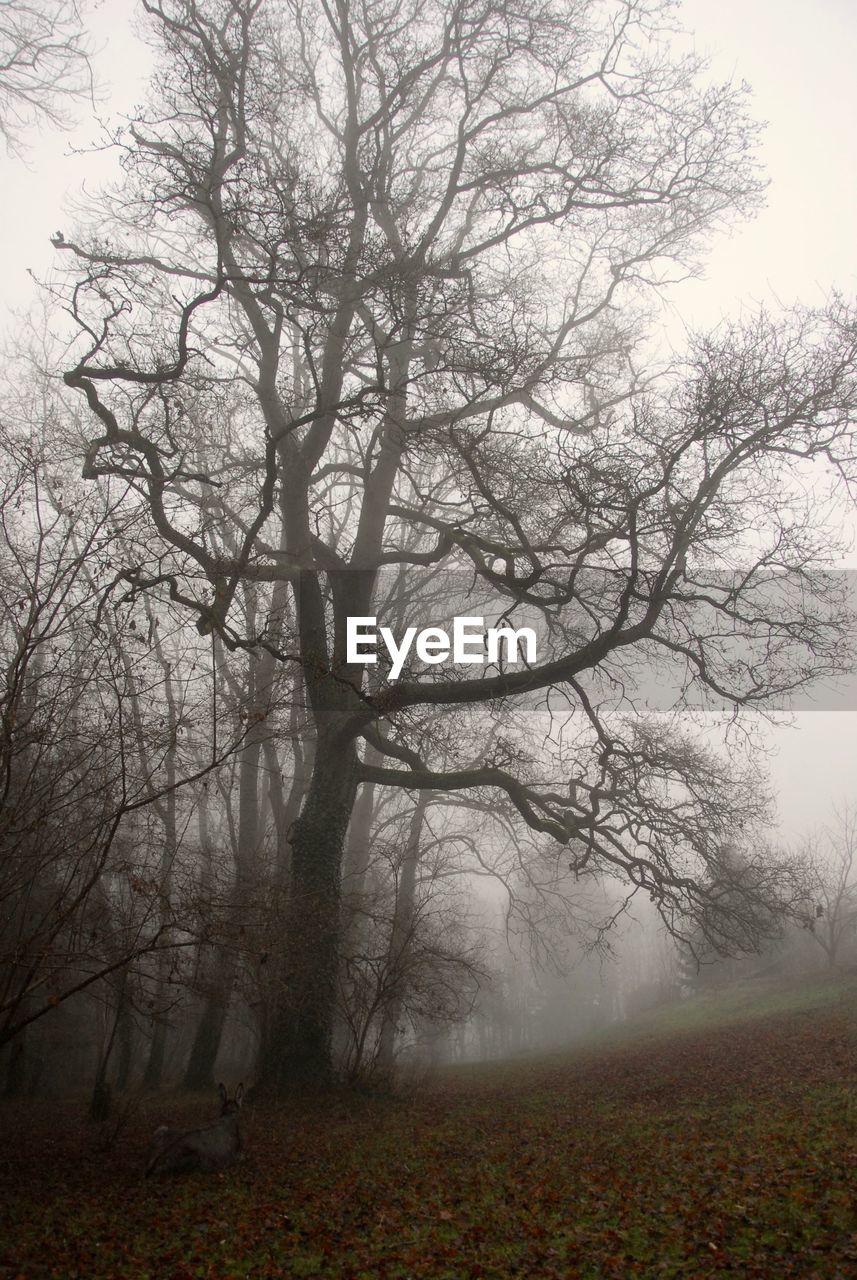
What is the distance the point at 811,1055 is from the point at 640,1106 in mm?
3865

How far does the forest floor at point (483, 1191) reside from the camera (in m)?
4.60

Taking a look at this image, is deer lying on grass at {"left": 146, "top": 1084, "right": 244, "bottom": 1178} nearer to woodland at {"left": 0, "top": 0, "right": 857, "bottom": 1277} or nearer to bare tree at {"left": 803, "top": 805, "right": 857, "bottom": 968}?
woodland at {"left": 0, "top": 0, "right": 857, "bottom": 1277}

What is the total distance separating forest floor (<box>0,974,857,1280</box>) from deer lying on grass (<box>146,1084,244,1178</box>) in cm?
16

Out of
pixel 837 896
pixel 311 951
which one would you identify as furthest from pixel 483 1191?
pixel 837 896

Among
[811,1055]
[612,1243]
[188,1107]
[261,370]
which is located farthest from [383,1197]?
[261,370]

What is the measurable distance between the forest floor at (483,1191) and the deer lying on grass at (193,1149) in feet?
0.51

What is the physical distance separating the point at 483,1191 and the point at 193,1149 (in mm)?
2543

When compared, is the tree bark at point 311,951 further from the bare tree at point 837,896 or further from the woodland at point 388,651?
the bare tree at point 837,896

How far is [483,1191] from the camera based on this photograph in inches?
237

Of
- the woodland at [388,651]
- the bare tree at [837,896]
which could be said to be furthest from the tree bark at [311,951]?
the bare tree at [837,896]

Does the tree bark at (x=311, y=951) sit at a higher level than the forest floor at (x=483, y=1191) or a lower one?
higher

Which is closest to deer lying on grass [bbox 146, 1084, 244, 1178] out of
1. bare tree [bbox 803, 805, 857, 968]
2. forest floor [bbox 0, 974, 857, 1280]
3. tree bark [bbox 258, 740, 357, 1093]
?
forest floor [bbox 0, 974, 857, 1280]

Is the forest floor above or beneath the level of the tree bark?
beneath

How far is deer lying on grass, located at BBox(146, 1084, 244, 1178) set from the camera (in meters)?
6.95
